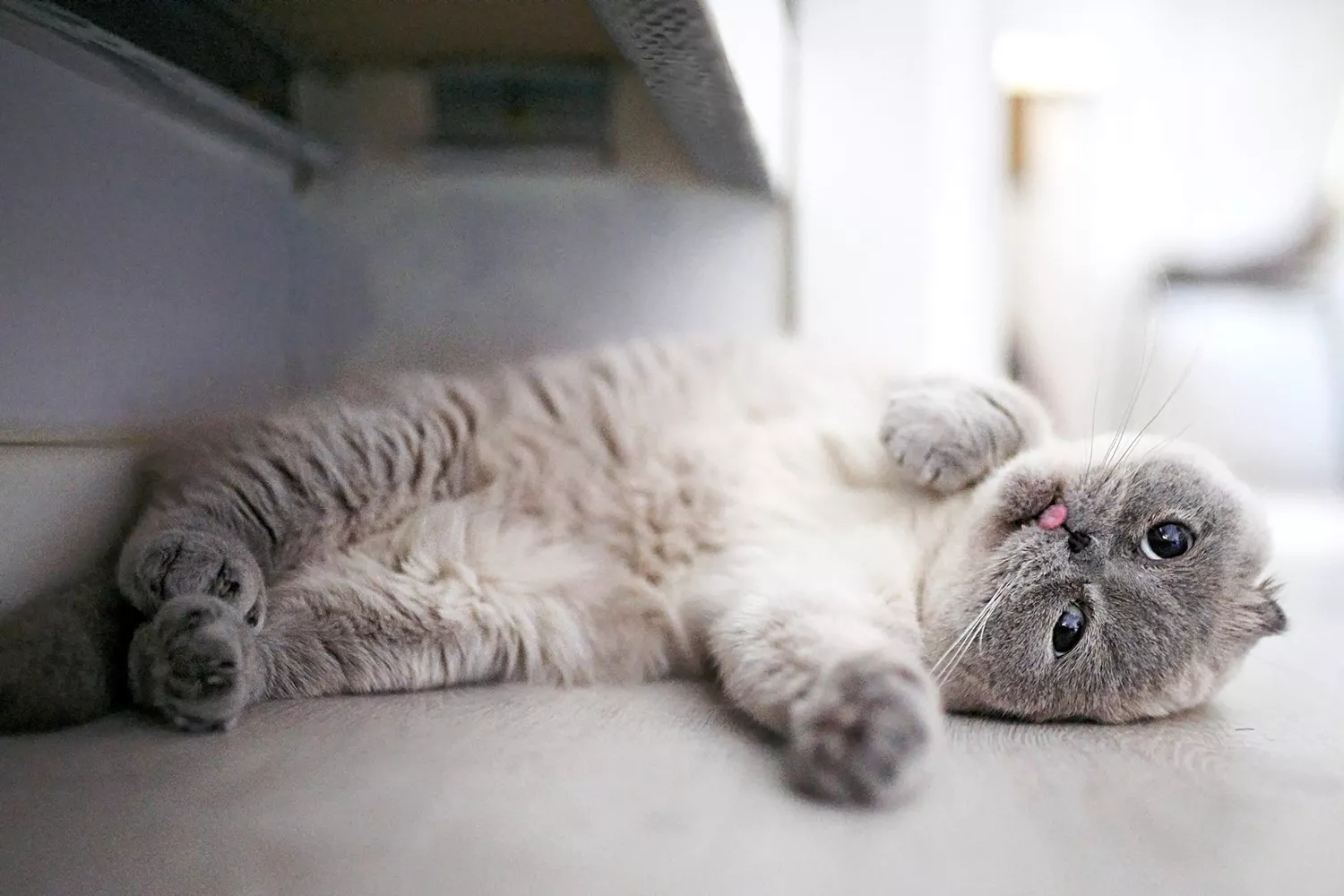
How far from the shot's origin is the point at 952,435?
1.18m

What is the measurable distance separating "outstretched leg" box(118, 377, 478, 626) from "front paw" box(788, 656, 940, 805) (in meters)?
0.63

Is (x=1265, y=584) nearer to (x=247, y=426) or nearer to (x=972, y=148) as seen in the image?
(x=972, y=148)

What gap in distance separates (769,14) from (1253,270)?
813mm

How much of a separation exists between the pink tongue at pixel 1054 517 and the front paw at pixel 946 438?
0.13 meters

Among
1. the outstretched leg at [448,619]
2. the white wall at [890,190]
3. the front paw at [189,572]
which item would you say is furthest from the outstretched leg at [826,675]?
the white wall at [890,190]

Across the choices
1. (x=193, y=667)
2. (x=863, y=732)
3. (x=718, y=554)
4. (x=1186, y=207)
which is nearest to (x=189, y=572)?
(x=193, y=667)

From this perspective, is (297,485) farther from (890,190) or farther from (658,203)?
(890,190)

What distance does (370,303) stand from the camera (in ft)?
4.61

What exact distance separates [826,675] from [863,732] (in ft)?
0.31

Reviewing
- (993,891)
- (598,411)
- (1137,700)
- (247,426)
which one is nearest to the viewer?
(993,891)

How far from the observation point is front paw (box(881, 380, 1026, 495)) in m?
1.18

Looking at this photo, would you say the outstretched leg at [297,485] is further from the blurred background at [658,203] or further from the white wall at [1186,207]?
the white wall at [1186,207]

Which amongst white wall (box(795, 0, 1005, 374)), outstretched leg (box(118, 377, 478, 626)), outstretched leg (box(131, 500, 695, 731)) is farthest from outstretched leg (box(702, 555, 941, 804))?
white wall (box(795, 0, 1005, 374))

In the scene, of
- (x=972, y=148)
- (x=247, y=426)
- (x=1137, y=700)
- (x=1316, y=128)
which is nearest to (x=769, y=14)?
(x=972, y=148)
